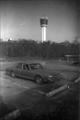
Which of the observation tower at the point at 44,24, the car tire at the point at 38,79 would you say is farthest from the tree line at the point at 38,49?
the car tire at the point at 38,79

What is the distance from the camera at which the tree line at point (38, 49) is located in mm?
1190

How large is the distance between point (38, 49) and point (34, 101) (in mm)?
520

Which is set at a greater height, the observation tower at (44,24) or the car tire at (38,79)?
the observation tower at (44,24)

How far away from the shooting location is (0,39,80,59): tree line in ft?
3.91

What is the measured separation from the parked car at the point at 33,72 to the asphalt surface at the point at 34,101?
0.17ft

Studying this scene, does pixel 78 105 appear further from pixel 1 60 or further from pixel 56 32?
pixel 1 60

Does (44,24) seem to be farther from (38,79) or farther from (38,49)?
(38,79)

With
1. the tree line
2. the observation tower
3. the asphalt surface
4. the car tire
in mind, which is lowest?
the asphalt surface

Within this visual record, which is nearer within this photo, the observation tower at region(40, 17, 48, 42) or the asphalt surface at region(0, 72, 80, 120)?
the asphalt surface at region(0, 72, 80, 120)

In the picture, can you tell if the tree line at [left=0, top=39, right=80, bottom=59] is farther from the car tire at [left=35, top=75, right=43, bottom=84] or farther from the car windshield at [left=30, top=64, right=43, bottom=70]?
the car tire at [left=35, top=75, right=43, bottom=84]

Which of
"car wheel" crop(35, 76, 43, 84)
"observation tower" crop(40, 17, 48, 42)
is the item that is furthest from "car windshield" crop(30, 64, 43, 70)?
"observation tower" crop(40, 17, 48, 42)

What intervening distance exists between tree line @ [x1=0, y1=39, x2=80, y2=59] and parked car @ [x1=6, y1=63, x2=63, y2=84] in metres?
0.11

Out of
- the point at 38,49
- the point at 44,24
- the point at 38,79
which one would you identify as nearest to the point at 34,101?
the point at 38,79

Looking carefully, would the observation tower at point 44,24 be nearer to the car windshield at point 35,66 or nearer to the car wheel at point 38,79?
the car windshield at point 35,66
